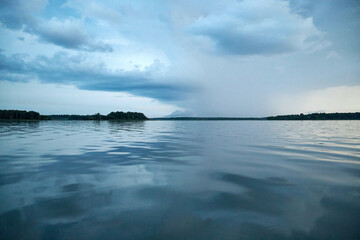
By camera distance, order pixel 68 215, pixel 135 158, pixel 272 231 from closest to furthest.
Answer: pixel 272 231
pixel 68 215
pixel 135 158

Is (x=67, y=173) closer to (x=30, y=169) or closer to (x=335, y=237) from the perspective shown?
(x=30, y=169)

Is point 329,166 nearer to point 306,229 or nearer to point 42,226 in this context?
point 306,229

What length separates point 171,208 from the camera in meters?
5.52

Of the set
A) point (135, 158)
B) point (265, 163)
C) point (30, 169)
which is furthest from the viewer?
point (135, 158)

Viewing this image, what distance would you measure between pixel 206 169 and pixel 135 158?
5096mm

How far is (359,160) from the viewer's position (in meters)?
11.9

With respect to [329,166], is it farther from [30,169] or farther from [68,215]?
[30,169]

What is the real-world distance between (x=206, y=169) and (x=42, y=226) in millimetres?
7181

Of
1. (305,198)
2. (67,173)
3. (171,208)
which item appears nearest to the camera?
(171,208)

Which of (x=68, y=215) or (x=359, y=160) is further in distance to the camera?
(x=359, y=160)

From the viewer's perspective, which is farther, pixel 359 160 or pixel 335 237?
Answer: pixel 359 160

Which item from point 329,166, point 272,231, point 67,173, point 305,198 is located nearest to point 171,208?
point 272,231

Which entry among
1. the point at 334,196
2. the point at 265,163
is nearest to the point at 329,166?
the point at 265,163

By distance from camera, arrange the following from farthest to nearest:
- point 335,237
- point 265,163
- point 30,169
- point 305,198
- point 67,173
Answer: point 265,163 < point 30,169 < point 67,173 < point 305,198 < point 335,237
